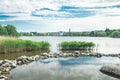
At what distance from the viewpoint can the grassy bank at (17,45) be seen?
28175 mm

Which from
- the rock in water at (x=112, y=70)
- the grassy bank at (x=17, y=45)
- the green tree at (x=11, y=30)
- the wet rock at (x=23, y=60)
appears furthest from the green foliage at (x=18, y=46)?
the green tree at (x=11, y=30)

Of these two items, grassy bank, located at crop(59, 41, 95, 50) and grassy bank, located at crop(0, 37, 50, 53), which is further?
grassy bank, located at crop(59, 41, 95, 50)

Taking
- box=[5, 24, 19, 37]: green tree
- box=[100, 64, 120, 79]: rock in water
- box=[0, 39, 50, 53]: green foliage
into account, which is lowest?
box=[100, 64, 120, 79]: rock in water

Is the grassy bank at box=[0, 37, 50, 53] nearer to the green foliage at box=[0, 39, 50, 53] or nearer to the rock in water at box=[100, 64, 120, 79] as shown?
the green foliage at box=[0, 39, 50, 53]

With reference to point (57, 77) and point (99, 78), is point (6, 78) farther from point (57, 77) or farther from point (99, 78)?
point (99, 78)

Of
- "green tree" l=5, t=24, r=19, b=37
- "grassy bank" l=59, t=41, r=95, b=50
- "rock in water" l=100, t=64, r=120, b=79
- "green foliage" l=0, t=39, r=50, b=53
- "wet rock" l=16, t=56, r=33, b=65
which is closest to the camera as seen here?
"rock in water" l=100, t=64, r=120, b=79

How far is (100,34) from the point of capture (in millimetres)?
135875

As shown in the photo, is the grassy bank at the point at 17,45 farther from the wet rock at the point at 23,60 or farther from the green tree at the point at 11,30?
the green tree at the point at 11,30

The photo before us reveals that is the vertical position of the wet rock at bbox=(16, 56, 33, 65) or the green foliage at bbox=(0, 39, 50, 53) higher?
the green foliage at bbox=(0, 39, 50, 53)

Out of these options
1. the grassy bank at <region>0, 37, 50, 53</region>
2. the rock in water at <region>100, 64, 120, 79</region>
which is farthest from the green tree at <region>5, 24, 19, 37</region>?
the rock in water at <region>100, 64, 120, 79</region>

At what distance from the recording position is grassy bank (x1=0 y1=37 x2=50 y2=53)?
28.2 metres

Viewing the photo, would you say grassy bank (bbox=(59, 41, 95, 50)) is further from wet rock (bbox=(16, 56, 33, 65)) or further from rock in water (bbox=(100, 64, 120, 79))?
rock in water (bbox=(100, 64, 120, 79))

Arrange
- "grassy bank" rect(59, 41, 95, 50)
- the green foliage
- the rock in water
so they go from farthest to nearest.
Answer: "grassy bank" rect(59, 41, 95, 50)
the green foliage
the rock in water

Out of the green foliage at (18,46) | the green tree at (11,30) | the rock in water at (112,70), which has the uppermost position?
the green tree at (11,30)
